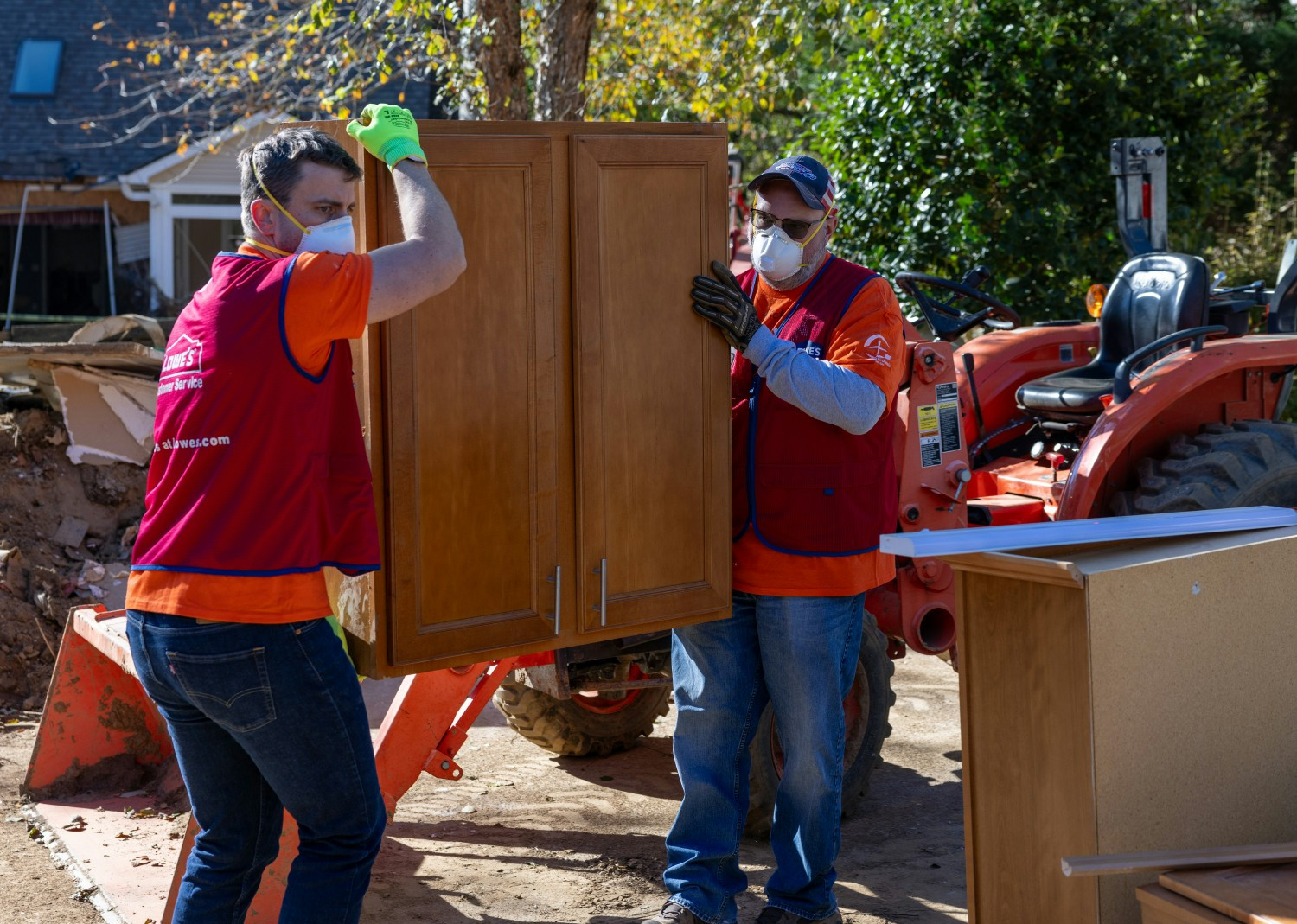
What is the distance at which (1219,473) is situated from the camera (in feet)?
15.6

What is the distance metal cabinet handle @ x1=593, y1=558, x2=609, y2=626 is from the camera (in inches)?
119

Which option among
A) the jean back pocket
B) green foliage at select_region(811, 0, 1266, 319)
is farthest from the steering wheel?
green foliage at select_region(811, 0, 1266, 319)

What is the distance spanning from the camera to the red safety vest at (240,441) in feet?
7.92

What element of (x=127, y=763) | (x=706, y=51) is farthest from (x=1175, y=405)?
(x=706, y=51)

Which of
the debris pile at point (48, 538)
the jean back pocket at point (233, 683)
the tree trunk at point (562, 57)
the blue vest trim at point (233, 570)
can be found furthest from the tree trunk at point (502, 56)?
the jean back pocket at point (233, 683)

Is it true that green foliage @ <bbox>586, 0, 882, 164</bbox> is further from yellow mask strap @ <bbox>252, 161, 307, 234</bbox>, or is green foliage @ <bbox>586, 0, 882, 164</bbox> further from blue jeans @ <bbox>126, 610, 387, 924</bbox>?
blue jeans @ <bbox>126, 610, 387, 924</bbox>

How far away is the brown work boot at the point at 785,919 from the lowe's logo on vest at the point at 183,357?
Result: 1890 mm

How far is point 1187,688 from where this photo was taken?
256cm

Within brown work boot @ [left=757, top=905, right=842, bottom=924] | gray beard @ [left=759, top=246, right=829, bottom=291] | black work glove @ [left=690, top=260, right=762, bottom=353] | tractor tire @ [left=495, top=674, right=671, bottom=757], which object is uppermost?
gray beard @ [left=759, top=246, right=829, bottom=291]

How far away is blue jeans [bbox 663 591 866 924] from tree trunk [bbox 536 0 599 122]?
476 cm

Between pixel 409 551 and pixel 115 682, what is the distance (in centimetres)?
240

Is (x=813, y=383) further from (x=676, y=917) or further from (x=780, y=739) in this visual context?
(x=676, y=917)

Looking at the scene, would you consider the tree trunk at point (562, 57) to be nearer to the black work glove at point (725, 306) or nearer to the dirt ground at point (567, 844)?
the dirt ground at point (567, 844)

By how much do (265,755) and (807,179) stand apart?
5.89 feet
